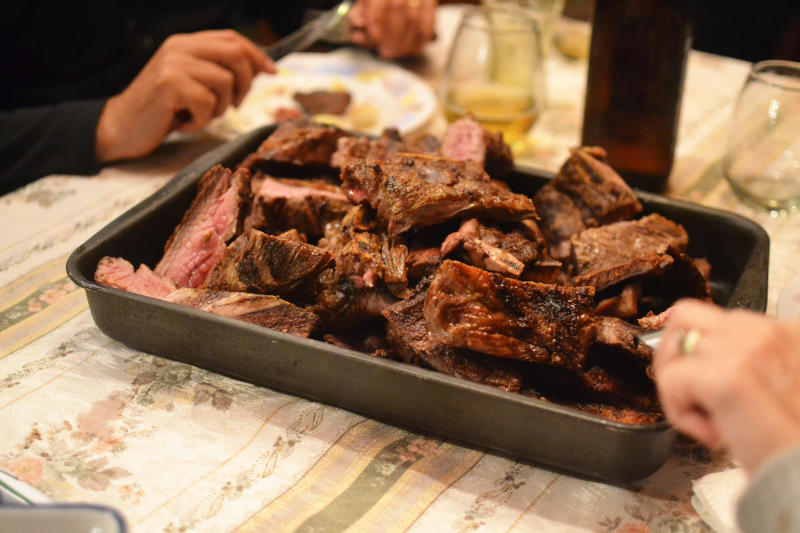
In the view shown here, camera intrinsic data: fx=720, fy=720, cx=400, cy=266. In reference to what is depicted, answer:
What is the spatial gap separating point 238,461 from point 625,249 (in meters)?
1.00

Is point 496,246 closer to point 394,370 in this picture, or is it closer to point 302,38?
point 394,370

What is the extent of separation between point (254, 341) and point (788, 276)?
4.95ft

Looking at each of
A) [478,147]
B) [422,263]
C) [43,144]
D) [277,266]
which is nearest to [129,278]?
[277,266]

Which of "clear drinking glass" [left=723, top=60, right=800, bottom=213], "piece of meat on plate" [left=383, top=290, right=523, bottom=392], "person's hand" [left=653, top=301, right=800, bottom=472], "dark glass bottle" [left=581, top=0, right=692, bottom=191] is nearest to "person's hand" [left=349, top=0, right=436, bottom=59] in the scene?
"dark glass bottle" [left=581, top=0, right=692, bottom=191]

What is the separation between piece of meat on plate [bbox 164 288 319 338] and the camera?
150cm

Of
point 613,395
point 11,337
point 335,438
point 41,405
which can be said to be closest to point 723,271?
point 613,395

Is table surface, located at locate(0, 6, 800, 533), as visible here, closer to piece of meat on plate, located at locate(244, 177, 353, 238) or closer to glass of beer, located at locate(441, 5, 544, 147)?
piece of meat on plate, located at locate(244, 177, 353, 238)

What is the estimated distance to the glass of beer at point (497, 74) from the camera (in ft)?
8.34

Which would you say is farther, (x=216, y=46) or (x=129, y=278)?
(x=216, y=46)

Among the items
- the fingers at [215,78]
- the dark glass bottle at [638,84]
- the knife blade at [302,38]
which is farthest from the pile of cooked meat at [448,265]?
the knife blade at [302,38]

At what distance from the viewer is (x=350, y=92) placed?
307cm

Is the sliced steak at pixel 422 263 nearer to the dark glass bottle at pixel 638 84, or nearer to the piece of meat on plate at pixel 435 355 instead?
the piece of meat on plate at pixel 435 355

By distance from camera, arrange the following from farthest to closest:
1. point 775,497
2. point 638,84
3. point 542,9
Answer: point 542,9 → point 638,84 → point 775,497

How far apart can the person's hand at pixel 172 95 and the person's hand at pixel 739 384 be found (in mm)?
2027
